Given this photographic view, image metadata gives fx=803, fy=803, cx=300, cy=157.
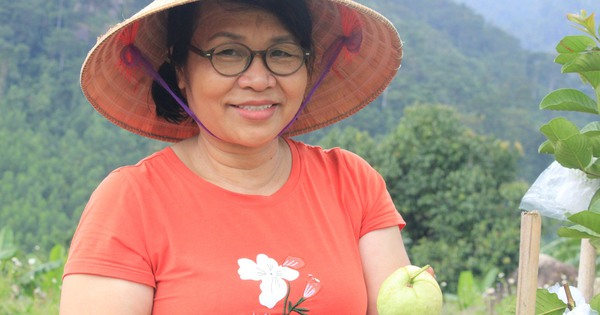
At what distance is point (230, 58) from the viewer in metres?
1.61

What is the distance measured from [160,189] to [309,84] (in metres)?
0.56

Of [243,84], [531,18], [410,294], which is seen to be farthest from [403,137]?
[531,18]

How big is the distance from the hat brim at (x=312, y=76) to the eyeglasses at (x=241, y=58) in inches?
7.2

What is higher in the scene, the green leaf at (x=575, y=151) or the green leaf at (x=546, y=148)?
the green leaf at (x=575, y=151)

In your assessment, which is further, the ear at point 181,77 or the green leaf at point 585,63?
the ear at point 181,77

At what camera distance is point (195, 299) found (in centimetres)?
154

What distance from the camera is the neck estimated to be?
5.65 ft

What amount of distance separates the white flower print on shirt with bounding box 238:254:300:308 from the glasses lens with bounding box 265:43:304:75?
1.24 feet

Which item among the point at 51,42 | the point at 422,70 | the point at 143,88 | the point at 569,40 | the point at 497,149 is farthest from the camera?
the point at 422,70

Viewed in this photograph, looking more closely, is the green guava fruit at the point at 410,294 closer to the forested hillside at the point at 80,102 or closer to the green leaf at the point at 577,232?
the green leaf at the point at 577,232

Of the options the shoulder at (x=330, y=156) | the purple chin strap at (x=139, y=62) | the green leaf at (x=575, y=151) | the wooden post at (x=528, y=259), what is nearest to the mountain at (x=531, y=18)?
the shoulder at (x=330, y=156)

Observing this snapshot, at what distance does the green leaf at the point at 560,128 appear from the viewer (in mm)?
1329

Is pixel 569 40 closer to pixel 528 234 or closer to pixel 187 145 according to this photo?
pixel 528 234

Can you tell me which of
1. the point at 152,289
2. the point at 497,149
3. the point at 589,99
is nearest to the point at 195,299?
the point at 152,289
